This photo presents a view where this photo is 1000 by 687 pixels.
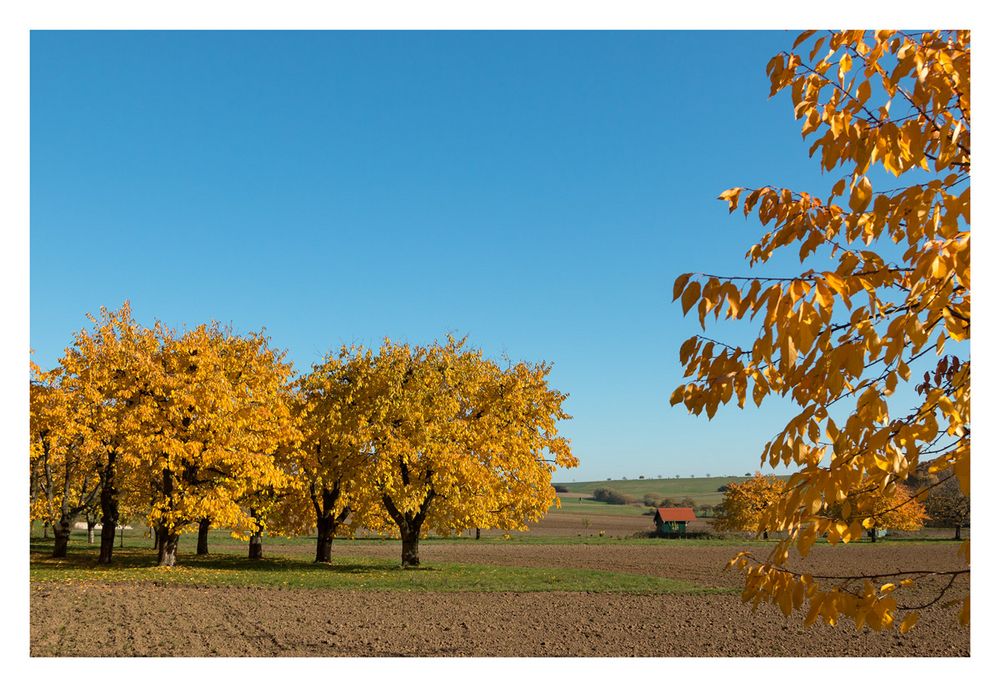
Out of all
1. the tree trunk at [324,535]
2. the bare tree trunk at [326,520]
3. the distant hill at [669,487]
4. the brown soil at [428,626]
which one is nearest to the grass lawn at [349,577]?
the tree trunk at [324,535]

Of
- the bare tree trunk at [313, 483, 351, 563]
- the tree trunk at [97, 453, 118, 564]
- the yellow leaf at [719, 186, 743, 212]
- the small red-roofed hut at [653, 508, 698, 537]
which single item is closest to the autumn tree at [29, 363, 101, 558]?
the tree trunk at [97, 453, 118, 564]

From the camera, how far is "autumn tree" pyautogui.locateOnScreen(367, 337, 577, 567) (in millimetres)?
24438

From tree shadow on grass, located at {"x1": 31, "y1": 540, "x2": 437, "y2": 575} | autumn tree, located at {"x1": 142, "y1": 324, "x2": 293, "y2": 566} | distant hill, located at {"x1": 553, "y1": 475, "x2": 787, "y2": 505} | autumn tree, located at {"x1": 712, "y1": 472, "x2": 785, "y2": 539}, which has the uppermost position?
autumn tree, located at {"x1": 142, "y1": 324, "x2": 293, "y2": 566}

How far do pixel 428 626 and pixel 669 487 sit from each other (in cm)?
13810

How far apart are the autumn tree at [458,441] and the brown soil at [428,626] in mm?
5588

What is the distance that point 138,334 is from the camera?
2388cm

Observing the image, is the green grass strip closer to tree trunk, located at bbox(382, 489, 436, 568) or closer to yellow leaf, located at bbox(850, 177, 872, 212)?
tree trunk, located at bbox(382, 489, 436, 568)

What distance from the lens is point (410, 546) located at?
27484mm

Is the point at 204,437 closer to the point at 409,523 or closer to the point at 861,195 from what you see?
the point at 409,523

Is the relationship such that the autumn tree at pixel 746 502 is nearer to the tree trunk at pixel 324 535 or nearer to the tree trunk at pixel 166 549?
the tree trunk at pixel 324 535

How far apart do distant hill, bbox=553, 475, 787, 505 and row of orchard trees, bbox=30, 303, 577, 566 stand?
102022mm

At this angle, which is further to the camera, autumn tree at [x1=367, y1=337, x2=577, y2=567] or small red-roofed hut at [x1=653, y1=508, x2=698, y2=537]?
small red-roofed hut at [x1=653, y1=508, x2=698, y2=537]

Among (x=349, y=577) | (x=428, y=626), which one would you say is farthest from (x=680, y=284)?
(x=349, y=577)
